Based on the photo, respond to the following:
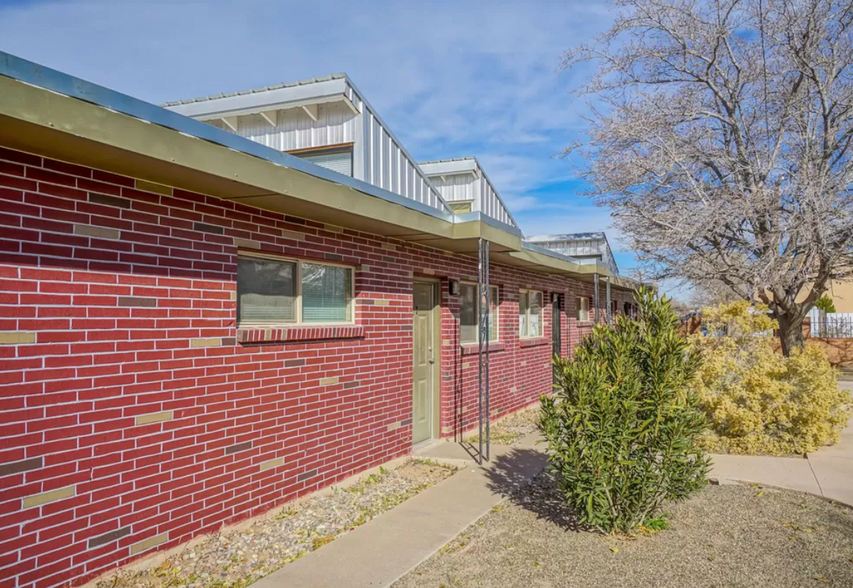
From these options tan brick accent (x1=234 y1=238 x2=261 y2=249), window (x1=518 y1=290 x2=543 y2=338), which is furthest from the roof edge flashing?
window (x1=518 y1=290 x2=543 y2=338)

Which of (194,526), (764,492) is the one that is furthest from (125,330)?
(764,492)

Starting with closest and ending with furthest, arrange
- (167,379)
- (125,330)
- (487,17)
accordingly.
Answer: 1. (125,330)
2. (167,379)
3. (487,17)

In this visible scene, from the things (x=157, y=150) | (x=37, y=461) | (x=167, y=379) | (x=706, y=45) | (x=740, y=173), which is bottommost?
(x=37, y=461)

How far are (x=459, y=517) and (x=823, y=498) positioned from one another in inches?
135

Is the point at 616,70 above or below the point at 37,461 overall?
above

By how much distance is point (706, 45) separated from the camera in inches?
442

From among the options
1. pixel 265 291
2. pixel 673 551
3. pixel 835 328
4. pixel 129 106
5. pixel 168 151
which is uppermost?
pixel 129 106

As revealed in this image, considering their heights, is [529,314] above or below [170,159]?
below

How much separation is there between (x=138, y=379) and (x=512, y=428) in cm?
648

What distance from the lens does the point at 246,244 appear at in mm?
4742

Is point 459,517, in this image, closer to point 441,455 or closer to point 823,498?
point 441,455

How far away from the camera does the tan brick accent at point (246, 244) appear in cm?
466

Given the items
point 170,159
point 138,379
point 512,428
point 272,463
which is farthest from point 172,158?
point 512,428

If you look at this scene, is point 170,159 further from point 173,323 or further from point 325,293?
point 325,293
